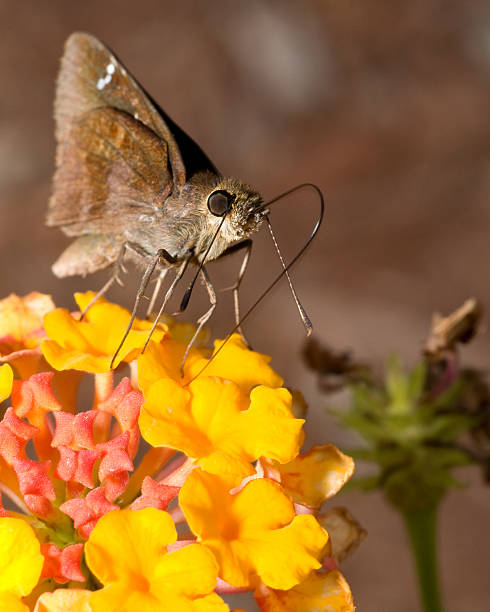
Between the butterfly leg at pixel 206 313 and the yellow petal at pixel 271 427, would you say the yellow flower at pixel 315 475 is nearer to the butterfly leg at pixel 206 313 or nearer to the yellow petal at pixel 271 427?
the yellow petal at pixel 271 427

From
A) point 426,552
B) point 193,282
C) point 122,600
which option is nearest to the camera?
point 122,600

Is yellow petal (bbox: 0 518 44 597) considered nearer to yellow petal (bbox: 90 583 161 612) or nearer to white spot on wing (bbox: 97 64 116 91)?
yellow petal (bbox: 90 583 161 612)

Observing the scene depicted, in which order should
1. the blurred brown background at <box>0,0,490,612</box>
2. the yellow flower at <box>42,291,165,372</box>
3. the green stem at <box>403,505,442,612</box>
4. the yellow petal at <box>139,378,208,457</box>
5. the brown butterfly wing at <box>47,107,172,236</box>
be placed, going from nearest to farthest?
the yellow petal at <box>139,378,208,457</box>
the yellow flower at <box>42,291,165,372</box>
the brown butterfly wing at <box>47,107,172,236</box>
the green stem at <box>403,505,442,612</box>
the blurred brown background at <box>0,0,490,612</box>

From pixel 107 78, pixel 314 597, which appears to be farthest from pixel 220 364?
pixel 107 78

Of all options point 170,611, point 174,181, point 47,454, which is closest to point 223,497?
point 170,611

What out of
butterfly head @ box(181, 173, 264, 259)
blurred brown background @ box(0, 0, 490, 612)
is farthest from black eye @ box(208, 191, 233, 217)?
blurred brown background @ box(0, 0, 490, 612)

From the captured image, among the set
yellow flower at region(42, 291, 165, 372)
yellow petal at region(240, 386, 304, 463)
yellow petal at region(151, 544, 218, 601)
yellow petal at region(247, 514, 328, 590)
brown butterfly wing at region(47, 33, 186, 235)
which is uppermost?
brown butterfly wing at region(47, 33, 186, 235)

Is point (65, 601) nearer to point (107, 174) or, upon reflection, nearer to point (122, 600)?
point (122, 600)

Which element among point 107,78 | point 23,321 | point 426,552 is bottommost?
point 426,552
